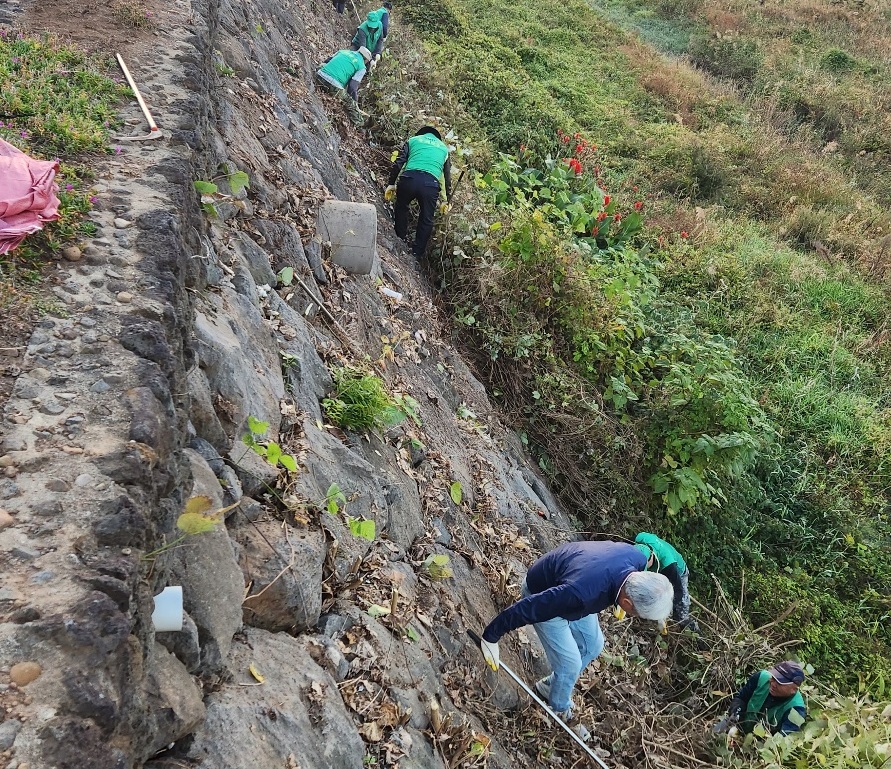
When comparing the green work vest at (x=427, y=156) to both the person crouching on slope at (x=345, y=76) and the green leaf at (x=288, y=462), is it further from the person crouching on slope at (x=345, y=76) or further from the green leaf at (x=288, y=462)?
the green leaf at (x=288, y=462)

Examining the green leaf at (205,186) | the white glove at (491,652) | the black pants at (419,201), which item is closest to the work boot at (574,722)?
the white glove at (491,652)

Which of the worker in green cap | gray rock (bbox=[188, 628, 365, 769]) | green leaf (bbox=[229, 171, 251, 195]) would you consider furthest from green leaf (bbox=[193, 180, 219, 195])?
the worker in green cap

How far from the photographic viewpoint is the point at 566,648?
3846mm

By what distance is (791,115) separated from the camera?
45.7 ft

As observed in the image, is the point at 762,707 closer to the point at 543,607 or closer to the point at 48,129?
the point at 543,607

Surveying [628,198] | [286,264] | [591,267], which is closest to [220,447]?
[286,264]

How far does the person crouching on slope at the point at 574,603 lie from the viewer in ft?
11.0

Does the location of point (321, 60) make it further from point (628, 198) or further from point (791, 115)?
point (791, 115)

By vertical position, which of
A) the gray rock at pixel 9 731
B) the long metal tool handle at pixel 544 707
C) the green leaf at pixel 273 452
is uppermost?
the gray rock at pixel 9 731

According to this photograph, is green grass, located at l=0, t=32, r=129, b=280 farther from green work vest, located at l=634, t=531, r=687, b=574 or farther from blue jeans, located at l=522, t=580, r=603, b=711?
green work vest, located at l=634, t=531, r=687, b=574

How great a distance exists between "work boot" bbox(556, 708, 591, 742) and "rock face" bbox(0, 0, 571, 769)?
0.31 meters

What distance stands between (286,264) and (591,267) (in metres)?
3.71

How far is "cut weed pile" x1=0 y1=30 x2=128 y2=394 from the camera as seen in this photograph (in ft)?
7.51

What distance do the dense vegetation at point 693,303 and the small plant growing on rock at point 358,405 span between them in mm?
2521
